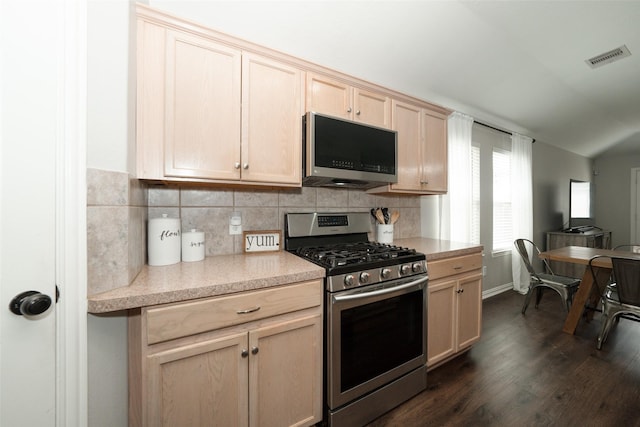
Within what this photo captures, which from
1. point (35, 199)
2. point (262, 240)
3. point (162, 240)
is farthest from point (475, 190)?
point (35, 199)

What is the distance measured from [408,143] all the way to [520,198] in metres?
2.90

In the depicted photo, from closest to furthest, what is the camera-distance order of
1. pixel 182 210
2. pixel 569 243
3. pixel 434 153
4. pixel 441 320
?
pixel 182 210, pixel 441 320, pixel 434 153, pixel 569 243

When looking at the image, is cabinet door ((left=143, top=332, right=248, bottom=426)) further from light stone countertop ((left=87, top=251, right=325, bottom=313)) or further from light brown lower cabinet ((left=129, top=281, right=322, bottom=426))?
light stone countertop ((left=87, top=251, right=325, bottom=313))

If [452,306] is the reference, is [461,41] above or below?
above

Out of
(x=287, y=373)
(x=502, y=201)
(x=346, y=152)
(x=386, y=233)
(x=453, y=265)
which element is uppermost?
(x=346, y=152)

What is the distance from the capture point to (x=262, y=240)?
5.62 feet

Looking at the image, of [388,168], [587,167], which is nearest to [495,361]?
[388,168]

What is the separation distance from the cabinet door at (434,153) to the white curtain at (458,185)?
591 mm

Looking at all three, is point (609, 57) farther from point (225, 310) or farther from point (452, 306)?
point (225, 310)

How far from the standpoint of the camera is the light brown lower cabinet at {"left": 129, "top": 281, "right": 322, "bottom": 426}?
0.95 metres

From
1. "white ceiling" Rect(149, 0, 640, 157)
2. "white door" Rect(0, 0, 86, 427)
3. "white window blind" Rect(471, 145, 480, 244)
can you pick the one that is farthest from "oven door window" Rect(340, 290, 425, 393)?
"white window blind" Rect(471, 145, 480, 244)

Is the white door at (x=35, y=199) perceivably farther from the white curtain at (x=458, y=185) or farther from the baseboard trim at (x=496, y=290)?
the baseboard trim at (x=496, y=290)

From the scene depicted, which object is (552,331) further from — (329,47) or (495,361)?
(329,47)

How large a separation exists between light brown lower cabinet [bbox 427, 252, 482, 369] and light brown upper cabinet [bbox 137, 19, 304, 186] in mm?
1235
